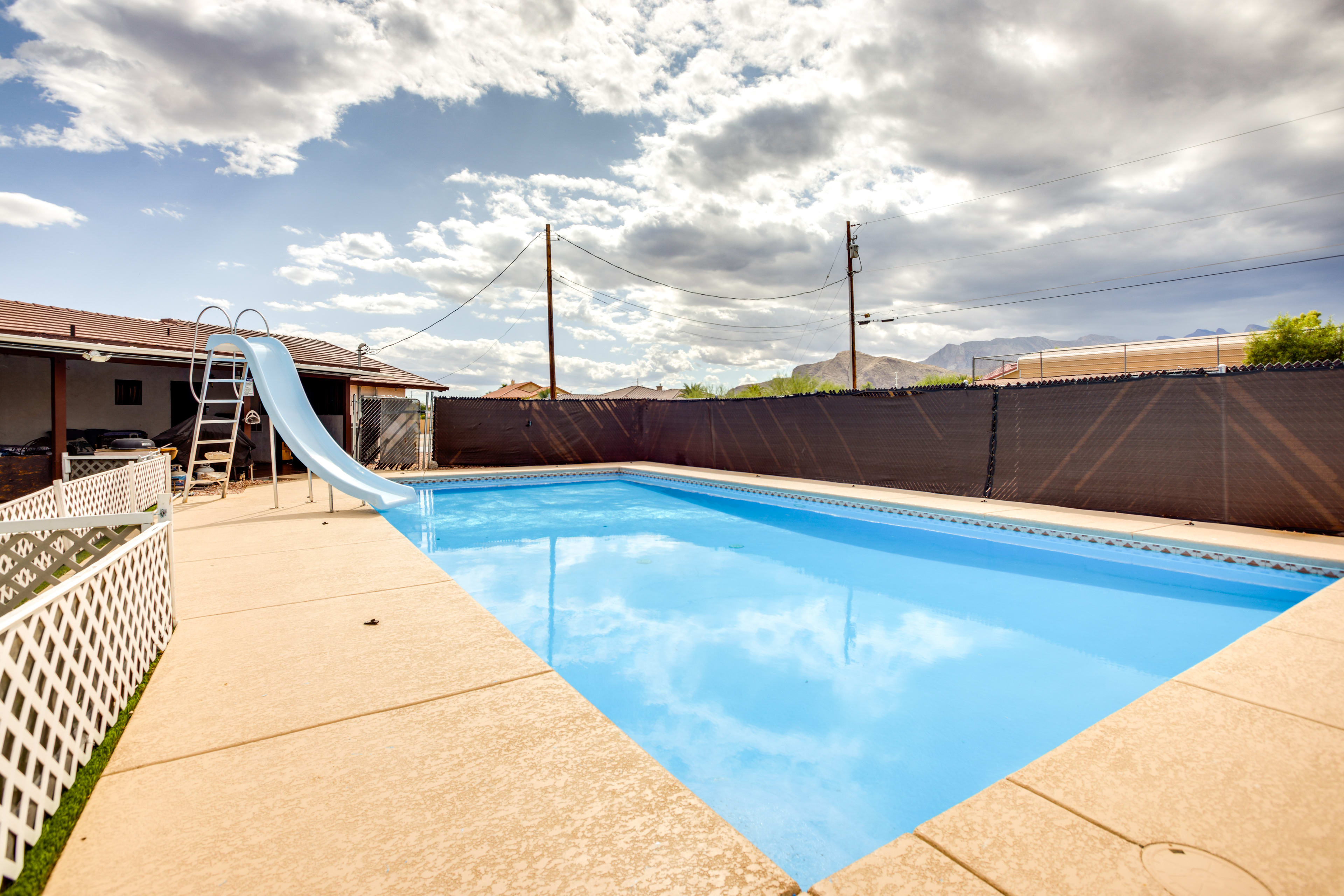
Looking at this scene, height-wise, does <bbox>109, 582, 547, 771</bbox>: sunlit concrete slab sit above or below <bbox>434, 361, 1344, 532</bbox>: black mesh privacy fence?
below

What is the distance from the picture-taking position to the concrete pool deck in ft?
4.43

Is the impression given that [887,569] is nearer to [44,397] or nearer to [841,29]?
[841,29]

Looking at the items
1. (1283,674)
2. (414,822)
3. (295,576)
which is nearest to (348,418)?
Result: (295,576)

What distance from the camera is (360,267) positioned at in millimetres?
15781

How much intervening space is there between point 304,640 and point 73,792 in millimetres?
1330

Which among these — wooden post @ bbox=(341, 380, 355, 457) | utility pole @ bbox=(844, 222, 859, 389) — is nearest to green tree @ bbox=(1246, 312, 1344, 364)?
utility pole @ bbox=(844, 222, 859, 389)

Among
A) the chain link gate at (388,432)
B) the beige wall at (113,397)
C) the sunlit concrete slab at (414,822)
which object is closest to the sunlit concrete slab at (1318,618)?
the sunlit concrete slab at (414,822)

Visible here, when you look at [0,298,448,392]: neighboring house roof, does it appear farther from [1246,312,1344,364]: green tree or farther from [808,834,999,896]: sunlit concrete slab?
[1246,312,1344,364]: green tree

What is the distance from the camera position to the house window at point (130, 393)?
40.4ft

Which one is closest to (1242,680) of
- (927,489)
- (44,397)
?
(927,489)

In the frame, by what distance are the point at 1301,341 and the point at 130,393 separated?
140 feet

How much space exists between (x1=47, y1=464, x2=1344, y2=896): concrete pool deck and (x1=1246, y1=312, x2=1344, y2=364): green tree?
108 ft

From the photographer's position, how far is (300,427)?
812 centimetres

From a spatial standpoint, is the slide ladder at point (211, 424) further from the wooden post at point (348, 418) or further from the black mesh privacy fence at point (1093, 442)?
the black mesh privacy fence at point (1093, 442)
